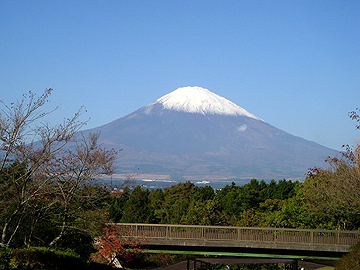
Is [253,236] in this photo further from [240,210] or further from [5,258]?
[240,210]

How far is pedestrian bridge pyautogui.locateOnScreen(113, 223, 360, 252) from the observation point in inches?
1224

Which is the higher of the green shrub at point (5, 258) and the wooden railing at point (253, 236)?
the green shrub at point (5, 258)

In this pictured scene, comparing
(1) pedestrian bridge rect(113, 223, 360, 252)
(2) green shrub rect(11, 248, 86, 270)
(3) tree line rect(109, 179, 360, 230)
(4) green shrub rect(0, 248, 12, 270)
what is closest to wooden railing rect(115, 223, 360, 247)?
(1) pedestrian bridge rect(113, 223, 360, 252)

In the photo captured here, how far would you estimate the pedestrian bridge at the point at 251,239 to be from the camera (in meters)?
31.1

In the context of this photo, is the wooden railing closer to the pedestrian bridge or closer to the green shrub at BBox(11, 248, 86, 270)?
the pedestrian bridge

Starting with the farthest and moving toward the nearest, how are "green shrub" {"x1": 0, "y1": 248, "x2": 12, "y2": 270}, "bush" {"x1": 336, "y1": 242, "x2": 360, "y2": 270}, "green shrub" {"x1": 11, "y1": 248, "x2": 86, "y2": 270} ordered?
"bush" {"x1": 336, "y1": 242, "x2": 360, "y2": 270}, "green shrub" {"x1": 11, "y1": 248, "x2": 86, "y2": 270}, "green shrub" {"x1": 0, "y1": 248, "x2": 12, "y2": 270}

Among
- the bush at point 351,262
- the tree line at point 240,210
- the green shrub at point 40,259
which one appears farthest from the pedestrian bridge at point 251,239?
the green shrub at point 40,259

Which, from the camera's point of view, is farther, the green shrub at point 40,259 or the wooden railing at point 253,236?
the wooden railing at point 253,236

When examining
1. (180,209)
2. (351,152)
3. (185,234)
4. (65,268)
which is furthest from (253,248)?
(180,209)

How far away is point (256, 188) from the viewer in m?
64.5

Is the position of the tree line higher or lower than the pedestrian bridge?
higher

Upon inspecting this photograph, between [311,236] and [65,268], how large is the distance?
1970cm

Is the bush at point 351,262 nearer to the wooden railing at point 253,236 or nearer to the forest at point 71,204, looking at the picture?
the forest at point 71,204

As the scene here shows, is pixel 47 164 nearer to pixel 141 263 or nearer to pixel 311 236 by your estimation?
pixel 311 236
